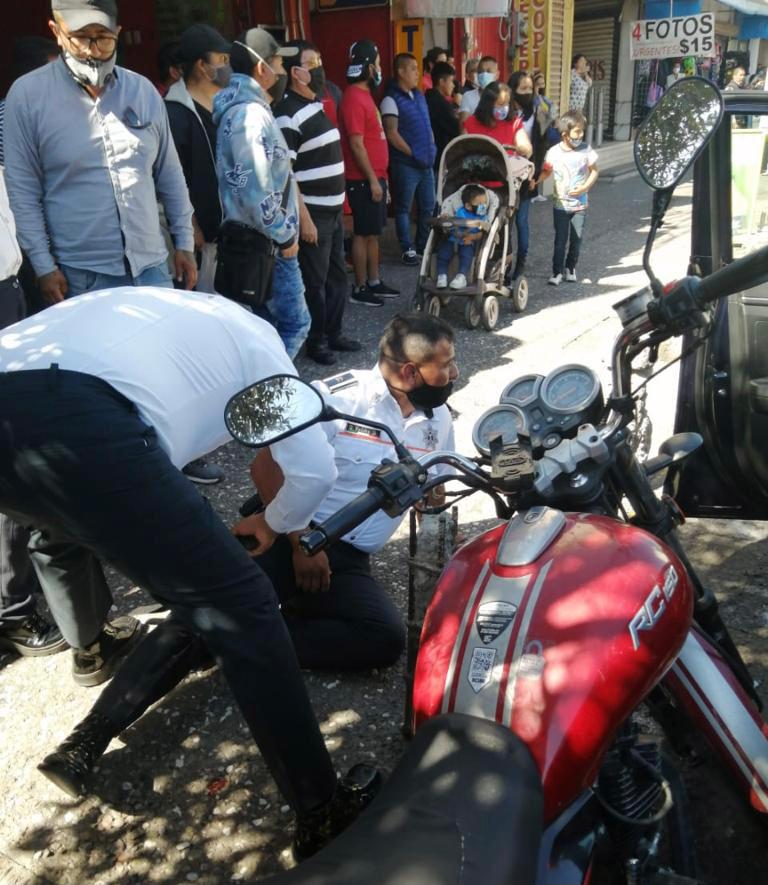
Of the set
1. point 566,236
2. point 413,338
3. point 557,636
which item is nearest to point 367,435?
point 413,338

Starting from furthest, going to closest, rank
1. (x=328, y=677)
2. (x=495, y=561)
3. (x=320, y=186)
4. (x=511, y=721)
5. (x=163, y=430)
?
1. (x=320, y=186)
2. (x=328, y=677)
3. (x=163, y=430)
4. (x=495, y=561)
5. (x=511, y=721)

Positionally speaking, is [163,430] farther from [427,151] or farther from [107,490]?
[427,151]

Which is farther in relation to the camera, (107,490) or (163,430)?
(163,430)

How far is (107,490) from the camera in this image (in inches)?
68.2

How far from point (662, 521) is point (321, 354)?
3974mm

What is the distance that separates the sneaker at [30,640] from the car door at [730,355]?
230 centimetres

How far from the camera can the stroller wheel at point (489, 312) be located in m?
6.52

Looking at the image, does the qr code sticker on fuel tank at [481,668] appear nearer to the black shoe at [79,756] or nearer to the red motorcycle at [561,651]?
the red motorcycle at [561,651]

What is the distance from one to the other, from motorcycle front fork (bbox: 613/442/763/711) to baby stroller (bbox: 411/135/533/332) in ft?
15.4

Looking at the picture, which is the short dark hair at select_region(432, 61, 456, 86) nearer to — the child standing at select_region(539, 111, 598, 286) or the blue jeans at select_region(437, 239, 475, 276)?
the child standing at select_region(539, 111, 598, 286)

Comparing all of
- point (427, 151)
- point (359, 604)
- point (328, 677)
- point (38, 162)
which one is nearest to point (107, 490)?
point (359, 604)

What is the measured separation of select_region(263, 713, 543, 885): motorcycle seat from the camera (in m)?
1.07

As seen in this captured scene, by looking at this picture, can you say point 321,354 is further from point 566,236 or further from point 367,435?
point 566,236

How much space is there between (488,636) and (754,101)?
219cm
